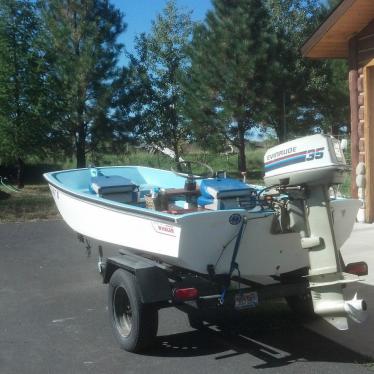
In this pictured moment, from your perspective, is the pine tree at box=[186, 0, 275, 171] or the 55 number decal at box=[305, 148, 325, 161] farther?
the pine tree at box=[186, 0, 275, 171]

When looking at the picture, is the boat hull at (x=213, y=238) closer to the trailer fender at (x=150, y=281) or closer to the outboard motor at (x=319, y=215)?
the trailer fender at (x=150, y=281)

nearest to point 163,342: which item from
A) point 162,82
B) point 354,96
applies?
point 354,96

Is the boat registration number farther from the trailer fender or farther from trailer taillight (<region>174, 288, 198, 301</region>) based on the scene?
the trailer fender

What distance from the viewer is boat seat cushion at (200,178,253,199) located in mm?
5453

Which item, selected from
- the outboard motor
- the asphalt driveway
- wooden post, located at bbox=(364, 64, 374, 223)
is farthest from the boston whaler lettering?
wooden post, located at bbox=(364, 64, 374, 223)

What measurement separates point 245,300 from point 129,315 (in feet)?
3.58

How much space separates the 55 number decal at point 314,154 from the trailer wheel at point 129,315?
1.68 metres

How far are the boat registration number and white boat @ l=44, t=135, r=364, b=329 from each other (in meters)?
0.21

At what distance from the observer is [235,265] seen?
4.59 m

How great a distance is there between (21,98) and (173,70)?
1146cm

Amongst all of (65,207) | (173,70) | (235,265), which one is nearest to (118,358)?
(235,265)

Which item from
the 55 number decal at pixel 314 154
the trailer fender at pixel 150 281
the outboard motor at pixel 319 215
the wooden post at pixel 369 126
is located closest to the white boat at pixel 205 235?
the trailer fender at pixel 150 281

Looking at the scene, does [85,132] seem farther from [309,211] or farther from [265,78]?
[309,211]

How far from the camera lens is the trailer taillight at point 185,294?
172 inches
